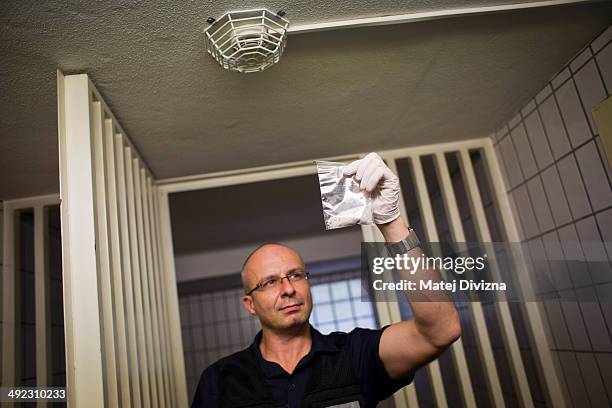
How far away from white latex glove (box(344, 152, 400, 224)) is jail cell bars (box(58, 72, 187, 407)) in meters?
0.65

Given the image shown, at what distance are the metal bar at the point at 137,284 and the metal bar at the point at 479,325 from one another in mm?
1274

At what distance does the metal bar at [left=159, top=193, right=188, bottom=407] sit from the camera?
192cm

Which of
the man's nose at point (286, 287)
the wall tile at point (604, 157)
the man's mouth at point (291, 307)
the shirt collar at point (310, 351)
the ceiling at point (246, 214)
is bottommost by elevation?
the shirt collar at point (310, 351)

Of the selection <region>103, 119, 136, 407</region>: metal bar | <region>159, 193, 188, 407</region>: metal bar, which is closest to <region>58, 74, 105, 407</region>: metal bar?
<region>103, 119, 136, 407</region>: metal bar

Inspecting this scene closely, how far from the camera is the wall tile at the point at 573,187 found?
5.29 feet

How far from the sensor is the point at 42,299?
1.99 m

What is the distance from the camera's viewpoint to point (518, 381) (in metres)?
1.95

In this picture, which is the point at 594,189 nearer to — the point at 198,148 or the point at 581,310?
the point at 581,310

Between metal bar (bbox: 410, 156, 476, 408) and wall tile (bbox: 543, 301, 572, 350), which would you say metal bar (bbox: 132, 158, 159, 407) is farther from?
wall tile (bbox: 543, 301, 572, 350)

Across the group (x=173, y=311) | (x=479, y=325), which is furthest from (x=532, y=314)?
(x=173, y=311)

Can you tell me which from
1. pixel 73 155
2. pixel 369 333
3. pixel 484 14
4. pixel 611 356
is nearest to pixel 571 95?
pixel 484 14

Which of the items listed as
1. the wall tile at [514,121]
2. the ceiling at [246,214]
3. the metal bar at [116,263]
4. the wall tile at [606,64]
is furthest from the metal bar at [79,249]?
the wall tile at [514,121]

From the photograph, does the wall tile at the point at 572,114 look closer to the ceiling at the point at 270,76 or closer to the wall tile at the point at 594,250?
the ceiling at the point at 270,76

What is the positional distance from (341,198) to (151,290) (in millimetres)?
1027
